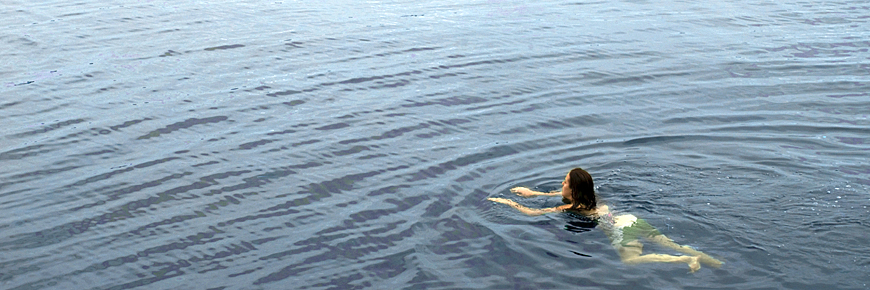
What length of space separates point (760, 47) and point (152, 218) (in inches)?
619

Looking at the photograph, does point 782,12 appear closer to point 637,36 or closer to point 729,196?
point 637,36

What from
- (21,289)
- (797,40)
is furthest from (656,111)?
(21,289)

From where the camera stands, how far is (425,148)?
49.0 ft

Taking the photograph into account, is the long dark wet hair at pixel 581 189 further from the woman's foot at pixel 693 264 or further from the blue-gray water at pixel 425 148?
the woman's foot at pixel 693 264

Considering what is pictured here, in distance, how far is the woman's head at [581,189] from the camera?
1138 cm

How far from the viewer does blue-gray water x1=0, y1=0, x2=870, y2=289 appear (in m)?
10.7

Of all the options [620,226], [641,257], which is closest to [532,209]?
[620,226]

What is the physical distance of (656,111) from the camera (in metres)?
16.4

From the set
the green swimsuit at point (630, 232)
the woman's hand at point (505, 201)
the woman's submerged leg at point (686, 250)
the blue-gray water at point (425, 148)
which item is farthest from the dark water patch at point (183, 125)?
the woman's submerged leg at point (686, 250)

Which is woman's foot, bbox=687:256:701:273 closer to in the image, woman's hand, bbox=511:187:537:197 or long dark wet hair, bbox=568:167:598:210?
long dark wet hair, bbox=568:167:598:210

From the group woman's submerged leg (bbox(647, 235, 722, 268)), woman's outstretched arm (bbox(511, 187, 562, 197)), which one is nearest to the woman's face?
woman's outstretched arm (bbox(511, 187, 562, 197))

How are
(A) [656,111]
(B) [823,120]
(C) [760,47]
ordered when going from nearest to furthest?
(B) [823,120] → (A) [656,111] → (C) [760,47]

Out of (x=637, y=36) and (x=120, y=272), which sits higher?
(x=637, y=36)

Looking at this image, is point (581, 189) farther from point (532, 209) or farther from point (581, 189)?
point (532, 209)
